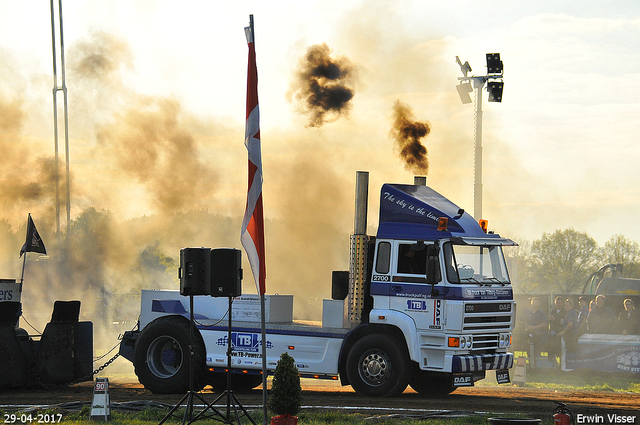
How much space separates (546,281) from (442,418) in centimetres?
6364

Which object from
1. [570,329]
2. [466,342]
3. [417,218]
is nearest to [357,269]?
[417,218]

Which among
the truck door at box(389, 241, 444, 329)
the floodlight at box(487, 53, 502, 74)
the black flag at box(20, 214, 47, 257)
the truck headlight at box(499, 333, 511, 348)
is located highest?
the floodlight at box(487, 53, 502, 74)

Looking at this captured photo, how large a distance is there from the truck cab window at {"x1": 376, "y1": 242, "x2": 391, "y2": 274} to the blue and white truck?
0.06 ft

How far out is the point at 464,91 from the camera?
25609 millimetres

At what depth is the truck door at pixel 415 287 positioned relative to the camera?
14.0 m

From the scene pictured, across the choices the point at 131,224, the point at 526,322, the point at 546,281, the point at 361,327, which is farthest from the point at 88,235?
the point at 546,281

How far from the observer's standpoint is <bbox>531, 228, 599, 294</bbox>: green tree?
7162 cm

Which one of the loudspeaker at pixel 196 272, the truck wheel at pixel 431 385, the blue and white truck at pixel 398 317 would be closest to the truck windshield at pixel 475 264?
the blue and white truck at pixel 398 317

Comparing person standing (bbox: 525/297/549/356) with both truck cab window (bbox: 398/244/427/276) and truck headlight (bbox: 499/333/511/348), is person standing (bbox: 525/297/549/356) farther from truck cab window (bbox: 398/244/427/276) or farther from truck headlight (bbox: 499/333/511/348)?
truck cab window (bbox: 398/244/427/276)

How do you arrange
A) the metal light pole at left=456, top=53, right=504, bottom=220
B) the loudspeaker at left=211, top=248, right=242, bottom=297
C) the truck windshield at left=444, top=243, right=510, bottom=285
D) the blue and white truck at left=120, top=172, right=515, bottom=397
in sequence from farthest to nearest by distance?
the metal light pole at left=456, top=53, right=504, bottom=220, the truck windshield at left=444, top=243, right=510, bottom=285, the blue and white truck at left=120, top=172, right=515, bottom=397, the loudspeaker at left=211, top=248, right=242, bottom=297

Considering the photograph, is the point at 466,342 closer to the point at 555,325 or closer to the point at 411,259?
the point at 411,259

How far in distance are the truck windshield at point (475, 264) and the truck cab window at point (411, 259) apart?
438 millimetres

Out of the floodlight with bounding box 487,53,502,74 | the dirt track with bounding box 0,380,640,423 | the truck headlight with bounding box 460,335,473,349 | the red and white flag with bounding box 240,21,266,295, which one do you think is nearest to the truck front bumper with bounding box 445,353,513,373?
the truck headlight with bounding box 460,335,473,349

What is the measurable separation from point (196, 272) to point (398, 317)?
14.9 feet
